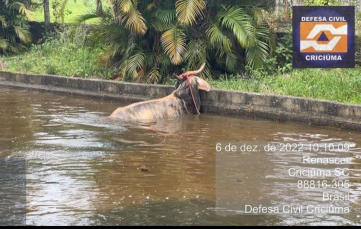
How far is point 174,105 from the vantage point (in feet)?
43.3

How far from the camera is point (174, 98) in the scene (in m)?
13.3

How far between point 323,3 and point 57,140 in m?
8.25

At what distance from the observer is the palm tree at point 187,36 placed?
48.4 feet

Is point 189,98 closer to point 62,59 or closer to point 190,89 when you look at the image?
point 190,89

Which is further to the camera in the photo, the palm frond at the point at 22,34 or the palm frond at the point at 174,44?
the palm frond at the point at 22,34

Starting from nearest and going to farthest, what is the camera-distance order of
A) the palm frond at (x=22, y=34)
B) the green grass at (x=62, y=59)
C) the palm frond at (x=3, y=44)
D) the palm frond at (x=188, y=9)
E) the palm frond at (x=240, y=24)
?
the palm frond at (x=188, y=9)
the palm frond at (x=240, y=24)
the green grass at (x=62, y=59)
the palm frond at (x=3, y=44)
the palm frond at (x=22, y=34)

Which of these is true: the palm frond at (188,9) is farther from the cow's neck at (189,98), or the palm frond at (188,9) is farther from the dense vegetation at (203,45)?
the cow's neck at (189,98)

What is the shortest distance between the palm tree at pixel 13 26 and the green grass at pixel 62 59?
792mm

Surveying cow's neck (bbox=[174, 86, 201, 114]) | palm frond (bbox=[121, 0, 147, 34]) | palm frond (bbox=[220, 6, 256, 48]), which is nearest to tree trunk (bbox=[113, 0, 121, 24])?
palm frond (bbox=[121, 0, 147, 34])

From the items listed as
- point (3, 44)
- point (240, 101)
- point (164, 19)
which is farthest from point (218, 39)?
point (3, 44)

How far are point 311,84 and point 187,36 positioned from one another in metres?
3.37

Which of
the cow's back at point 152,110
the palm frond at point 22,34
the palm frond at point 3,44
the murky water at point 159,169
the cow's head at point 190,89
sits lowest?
the murky water at point 159,169

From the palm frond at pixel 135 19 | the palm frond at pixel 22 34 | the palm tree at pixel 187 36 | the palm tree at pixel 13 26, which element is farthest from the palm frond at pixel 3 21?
the palm frond at pixel 135 19

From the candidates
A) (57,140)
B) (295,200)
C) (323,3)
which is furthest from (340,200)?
(323,3)
